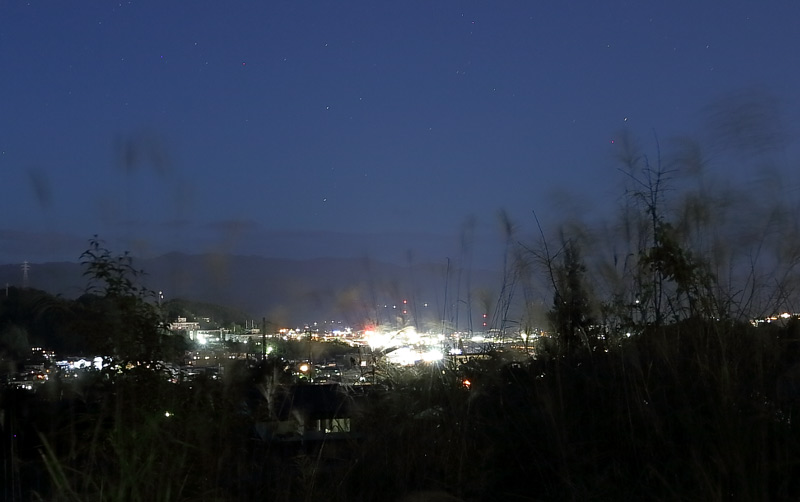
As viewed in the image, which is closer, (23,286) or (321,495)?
(321,495)

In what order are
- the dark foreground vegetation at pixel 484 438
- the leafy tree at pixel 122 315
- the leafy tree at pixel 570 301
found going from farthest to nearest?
1. the leafy tree at pixel 570 301
2. the leafy tree at pixel 122 315
3. the dark foreground vegetation at pixel 484 438

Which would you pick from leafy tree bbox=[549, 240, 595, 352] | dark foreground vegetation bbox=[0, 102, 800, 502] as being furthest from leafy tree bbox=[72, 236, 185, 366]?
leafy tree bbox=[549, 240, 595, 352]

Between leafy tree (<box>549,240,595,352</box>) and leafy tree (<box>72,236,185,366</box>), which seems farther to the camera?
leafy tree (<box>549,240,595,352</box>)

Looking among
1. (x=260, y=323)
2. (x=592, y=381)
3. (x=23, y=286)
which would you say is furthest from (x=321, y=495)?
(x=260, y=323)

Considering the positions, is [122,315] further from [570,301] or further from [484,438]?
[570,301]

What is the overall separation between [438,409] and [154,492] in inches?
79.8

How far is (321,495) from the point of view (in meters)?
4.55

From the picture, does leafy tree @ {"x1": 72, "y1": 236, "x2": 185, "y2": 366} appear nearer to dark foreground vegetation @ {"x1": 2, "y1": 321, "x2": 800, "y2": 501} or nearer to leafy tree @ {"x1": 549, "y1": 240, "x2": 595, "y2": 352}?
dark foreground vegetation @ {"x1": 2, "y1": 321, "x2": 800, "y2": 501}

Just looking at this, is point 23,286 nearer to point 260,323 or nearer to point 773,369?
point 260,323

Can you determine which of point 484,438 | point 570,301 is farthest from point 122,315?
point 570,301

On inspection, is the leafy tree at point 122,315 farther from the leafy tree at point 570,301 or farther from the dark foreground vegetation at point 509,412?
the leafy tree at point 570,301

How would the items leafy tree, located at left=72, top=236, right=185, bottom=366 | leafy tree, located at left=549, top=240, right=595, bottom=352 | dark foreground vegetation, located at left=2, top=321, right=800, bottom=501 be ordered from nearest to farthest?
dark foreground vegetation, located at left=2, top=321, right=800, bottom=501 < leafy tree, located at left=72, top=236, right=185, bottom=366 < leafy tree, located at left=549, top=240, right=595, bottom=352

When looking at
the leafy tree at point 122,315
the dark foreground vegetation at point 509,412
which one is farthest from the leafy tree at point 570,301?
the leafy tree at point 122,315

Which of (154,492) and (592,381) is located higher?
(592,381)
